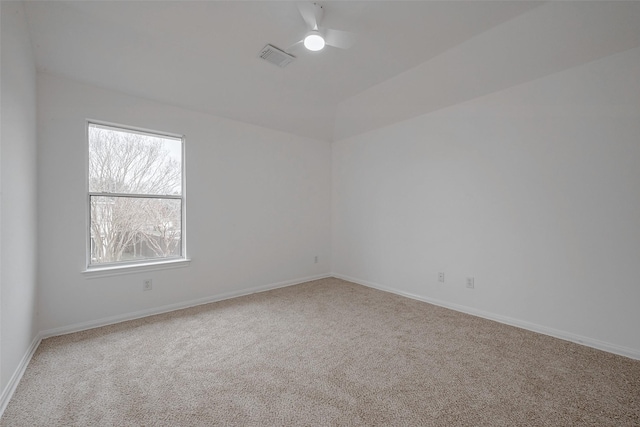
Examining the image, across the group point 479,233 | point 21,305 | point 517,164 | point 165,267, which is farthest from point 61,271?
point 517,164

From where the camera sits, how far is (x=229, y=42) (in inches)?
102

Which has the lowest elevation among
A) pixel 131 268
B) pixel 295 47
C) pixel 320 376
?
pixel 320 376

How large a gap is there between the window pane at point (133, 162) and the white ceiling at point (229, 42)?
1.59ft

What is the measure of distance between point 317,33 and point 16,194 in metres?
2.48

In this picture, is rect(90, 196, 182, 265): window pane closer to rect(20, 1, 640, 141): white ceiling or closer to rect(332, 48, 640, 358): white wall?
rect(20, 1, 640, 141): white ceiling

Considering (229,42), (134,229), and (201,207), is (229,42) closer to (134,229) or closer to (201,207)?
(201,207)

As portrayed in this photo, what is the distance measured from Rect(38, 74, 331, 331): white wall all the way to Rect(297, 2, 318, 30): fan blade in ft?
6.49

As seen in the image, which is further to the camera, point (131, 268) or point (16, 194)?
point (131, 268)

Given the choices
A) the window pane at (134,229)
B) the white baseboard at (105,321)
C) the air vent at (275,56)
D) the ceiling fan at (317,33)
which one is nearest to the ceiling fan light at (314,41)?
the ceiling fan at (317,33)

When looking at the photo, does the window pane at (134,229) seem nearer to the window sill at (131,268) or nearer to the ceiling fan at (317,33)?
the window sill at (131,268)

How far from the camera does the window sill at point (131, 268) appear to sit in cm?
276

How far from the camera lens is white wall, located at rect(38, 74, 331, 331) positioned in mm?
2580

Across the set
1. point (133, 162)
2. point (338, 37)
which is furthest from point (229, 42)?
point (133, 162)

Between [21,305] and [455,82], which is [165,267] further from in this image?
[455,82]
